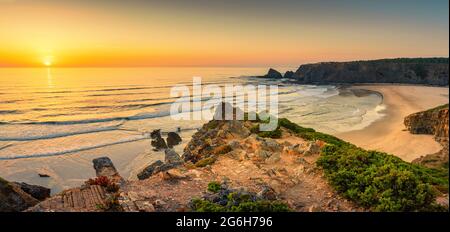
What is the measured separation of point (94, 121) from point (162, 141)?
14578 millimetres

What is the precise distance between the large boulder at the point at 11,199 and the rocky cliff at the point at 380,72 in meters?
92.4

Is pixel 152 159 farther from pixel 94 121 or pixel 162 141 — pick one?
pixel 94 121

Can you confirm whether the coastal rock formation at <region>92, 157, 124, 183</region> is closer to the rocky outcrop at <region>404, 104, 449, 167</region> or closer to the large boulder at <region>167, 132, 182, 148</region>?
the large boulder at <region>167, 132, 182, 148</region>

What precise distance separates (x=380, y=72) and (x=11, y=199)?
104 m

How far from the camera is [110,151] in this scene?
2625 cm

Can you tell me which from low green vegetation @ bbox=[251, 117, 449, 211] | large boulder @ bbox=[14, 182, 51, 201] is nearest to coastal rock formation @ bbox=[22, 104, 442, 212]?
low green vegetation @ bbox=[251, 117, 449, 211]

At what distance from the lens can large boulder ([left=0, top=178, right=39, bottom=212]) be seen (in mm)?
11625

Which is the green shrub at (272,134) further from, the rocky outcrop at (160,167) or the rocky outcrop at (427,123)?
the rocky outcrop at (427,123)

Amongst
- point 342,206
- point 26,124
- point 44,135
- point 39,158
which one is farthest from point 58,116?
point 342,206

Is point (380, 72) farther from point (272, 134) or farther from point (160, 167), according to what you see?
point (160, 167)

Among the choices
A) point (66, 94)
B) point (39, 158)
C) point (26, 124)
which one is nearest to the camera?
point (39, 158)

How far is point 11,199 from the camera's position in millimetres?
11914

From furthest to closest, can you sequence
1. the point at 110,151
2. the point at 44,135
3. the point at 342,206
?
the point at 44,135, the point at 110,151, the point at 342,206
